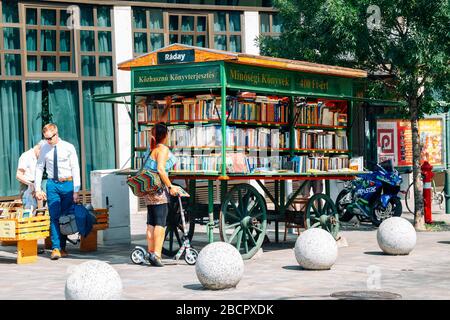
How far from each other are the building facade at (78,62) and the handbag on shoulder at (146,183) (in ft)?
28.3

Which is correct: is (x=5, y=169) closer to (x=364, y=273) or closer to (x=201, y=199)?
(x=201, y=199)

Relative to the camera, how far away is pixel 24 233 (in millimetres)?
15141

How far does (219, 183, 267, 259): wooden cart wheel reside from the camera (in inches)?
606

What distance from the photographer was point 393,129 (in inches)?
1015

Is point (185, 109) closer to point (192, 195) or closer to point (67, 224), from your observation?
point (192, 195)

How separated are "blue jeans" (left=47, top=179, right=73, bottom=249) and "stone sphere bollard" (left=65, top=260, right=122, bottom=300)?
522 cm

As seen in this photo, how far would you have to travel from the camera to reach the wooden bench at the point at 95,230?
16734 mm

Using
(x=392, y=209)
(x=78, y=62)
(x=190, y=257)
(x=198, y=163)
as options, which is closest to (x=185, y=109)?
(x=198, y=163)

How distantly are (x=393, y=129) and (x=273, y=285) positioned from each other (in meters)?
13.8

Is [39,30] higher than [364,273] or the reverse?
higher

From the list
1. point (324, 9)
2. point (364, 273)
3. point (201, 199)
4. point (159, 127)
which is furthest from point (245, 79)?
point (201, 199)

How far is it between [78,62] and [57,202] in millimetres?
8161

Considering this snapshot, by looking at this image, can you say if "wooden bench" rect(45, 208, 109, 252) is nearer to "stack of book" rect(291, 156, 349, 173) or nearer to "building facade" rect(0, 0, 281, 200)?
"stack of book" rect(291, 156, 349, 173)

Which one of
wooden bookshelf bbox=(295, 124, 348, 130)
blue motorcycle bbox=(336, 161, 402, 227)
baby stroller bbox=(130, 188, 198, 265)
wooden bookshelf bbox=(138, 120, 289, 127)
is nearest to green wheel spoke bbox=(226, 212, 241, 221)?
baby stroller bbox=(130, 188, 198, 265)
